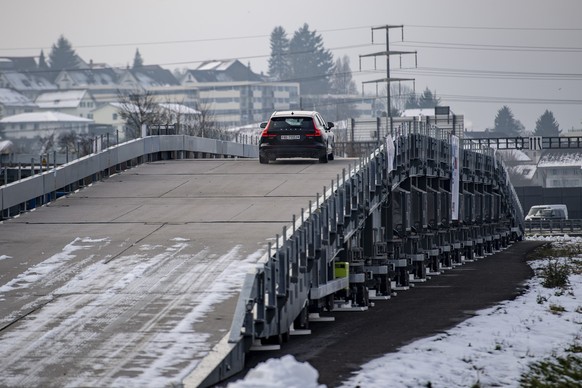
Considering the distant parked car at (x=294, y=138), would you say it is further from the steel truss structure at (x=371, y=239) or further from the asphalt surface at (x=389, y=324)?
the asphalt surface at (x=389, y=324)

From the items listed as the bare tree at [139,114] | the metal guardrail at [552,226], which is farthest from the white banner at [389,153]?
the bare tree at [139,114]

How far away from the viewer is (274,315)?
19.2 meters

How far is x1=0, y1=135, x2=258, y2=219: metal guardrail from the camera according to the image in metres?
29.4

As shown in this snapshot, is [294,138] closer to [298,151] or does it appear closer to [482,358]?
[298,151]

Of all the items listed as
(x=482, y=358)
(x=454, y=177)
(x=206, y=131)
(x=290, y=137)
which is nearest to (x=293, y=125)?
(x=290, y=137)

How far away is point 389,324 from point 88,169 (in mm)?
14086

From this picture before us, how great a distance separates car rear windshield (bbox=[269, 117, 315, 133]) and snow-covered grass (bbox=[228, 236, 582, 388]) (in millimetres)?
16880

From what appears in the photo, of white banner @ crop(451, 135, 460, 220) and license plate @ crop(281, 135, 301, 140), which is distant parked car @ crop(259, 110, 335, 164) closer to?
license plate @ crop(281, 135, 301, 140)

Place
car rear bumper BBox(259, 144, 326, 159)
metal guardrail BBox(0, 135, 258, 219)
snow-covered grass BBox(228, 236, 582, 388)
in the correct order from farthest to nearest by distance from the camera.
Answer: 1. car rear bumper BBox(259, 144, 326, 159)
2. metal guardrail BBox(0, 135, 258, 219)
3. snow-covered grass BBox(228, 236, 582, 388)

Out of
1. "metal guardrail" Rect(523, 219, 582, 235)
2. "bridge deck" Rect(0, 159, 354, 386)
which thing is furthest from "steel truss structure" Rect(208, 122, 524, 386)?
"metal guardrail" Rect(523, 219, 582, 235)

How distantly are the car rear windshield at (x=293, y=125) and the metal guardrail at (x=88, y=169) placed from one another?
3987mm

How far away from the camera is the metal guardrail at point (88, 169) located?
96.3 ft

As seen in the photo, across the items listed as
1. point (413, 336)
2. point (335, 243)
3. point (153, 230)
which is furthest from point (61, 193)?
point (413, 336)

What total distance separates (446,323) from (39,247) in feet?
24.0
